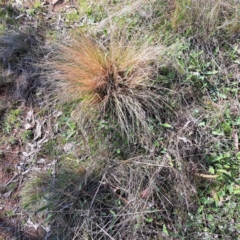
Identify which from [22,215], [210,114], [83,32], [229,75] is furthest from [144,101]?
[22,215]

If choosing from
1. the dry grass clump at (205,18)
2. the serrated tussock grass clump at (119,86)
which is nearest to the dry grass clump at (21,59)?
the serrated tussock grass clump at (119,86)

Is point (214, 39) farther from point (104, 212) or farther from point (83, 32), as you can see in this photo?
point (104, 212)

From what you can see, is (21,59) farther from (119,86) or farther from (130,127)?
(130,127)

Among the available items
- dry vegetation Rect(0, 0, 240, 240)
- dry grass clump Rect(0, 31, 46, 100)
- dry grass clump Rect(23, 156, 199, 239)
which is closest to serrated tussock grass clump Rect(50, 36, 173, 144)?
dry vegetation Rect(0, 0, 240, 240)

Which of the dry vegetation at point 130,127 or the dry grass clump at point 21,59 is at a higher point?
the dry grass clump at point 21,59

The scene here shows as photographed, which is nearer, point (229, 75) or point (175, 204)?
point (175, 204)

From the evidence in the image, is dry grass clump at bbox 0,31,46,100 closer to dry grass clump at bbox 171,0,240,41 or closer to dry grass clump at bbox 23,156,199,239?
dry grass clump at bbox 23,156,199,239

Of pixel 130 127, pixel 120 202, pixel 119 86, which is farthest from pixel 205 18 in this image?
pixel 120 202

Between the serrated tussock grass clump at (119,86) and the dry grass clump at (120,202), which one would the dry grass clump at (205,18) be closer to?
the serrated tussock grass clump at (119,86)
